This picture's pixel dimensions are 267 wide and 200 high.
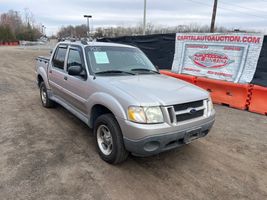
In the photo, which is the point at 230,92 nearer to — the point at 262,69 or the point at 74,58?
the point at 262,69

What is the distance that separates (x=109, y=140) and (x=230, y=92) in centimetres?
487

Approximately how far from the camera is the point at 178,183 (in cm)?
333

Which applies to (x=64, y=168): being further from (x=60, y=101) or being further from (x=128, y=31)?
(x=128, y=31)

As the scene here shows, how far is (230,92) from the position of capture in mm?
7254

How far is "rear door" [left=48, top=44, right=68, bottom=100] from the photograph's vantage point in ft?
17.2

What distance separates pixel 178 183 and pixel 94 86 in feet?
6.48

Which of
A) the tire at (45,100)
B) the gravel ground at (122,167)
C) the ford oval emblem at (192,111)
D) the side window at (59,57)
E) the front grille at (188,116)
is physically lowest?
the gravel ground at (122,167)

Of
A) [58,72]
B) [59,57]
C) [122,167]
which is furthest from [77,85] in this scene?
[122,167]

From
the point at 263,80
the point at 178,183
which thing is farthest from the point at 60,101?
the point at 263,80

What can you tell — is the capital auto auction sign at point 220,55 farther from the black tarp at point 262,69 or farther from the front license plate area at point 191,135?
the front license plate area at point 191,135

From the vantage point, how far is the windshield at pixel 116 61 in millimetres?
4289

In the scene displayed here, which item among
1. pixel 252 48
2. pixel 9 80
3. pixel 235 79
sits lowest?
pixel 9 80

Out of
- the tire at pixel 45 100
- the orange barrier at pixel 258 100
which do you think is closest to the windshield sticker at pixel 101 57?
the tire at pixel 45 100

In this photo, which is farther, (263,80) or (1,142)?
(263,80)
